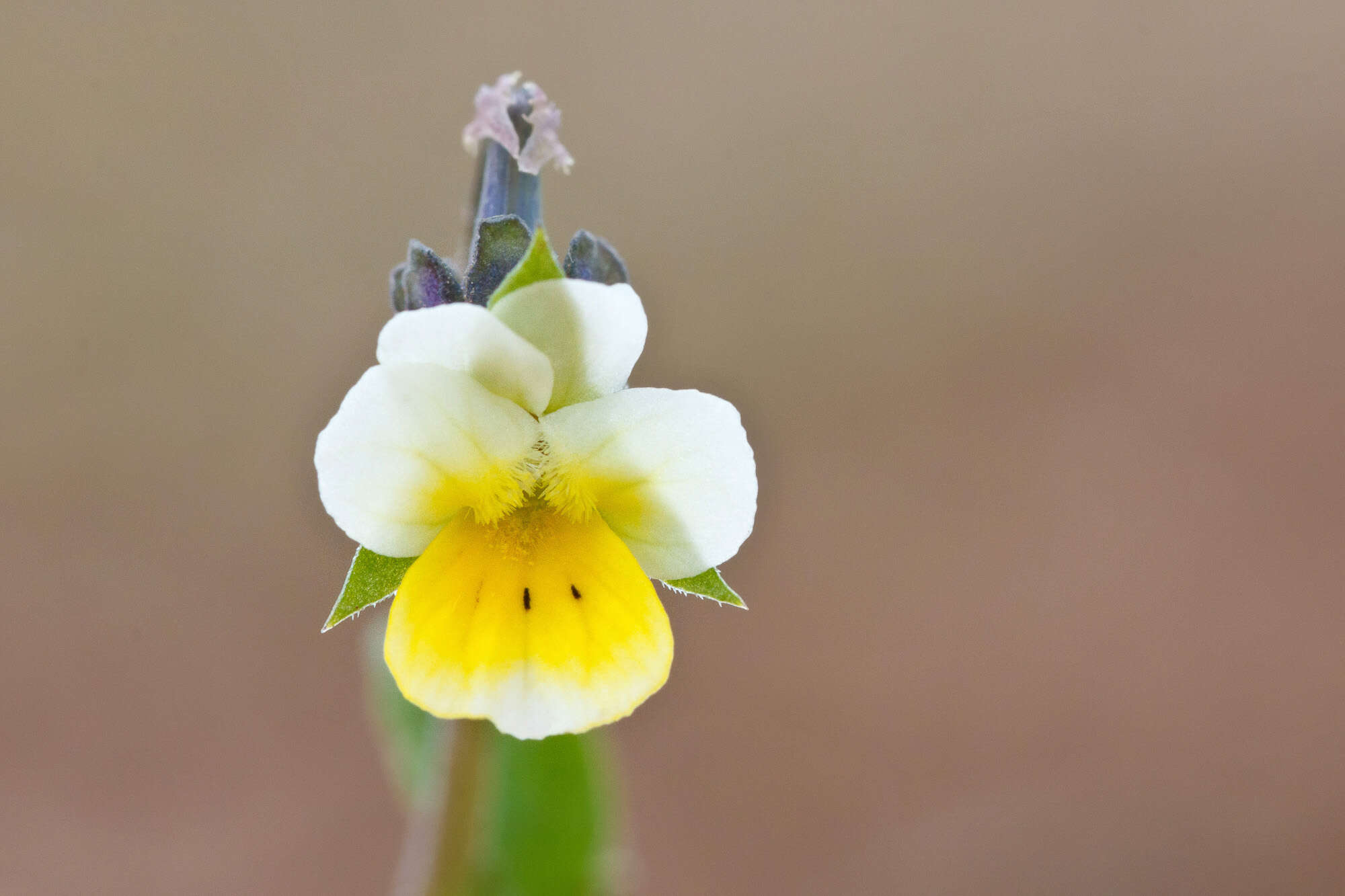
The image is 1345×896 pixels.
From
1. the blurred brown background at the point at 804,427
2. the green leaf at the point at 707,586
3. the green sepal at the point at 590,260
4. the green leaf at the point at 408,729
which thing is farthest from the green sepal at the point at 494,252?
the blurred brown background at the point at 804,427

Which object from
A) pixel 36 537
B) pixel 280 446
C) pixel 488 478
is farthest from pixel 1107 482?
pixel 36 537

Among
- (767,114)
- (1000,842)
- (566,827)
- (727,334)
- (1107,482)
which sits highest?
(767,114)

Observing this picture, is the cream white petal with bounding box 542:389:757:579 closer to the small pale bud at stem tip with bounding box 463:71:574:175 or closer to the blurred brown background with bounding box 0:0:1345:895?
the small pale bud at stem tip with bounding box 463:71:574:175

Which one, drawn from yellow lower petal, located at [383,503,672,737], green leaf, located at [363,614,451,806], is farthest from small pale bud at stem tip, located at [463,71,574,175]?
green leaf, located at [363,614,451,806]

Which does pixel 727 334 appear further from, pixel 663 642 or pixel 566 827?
pixel 663 642

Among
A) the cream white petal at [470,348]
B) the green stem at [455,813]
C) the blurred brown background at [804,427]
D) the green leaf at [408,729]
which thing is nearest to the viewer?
the cream white petal at [470,348]

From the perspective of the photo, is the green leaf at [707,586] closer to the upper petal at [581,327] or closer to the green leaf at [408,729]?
the upper petal at [581,327]
